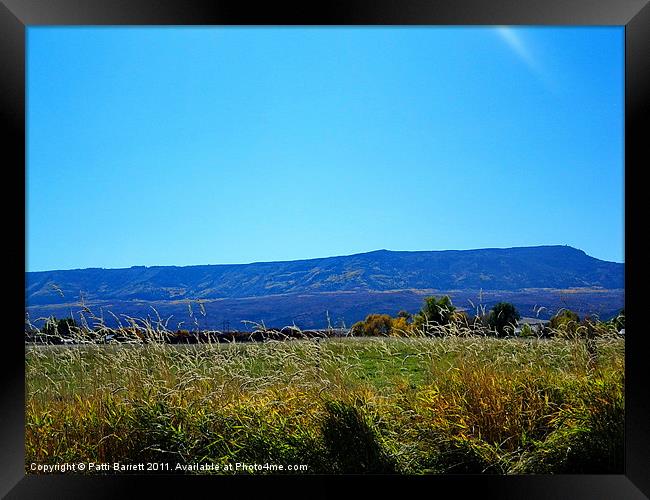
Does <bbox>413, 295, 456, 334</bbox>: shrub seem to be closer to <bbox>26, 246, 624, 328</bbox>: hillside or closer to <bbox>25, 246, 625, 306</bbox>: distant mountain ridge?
<bbox>26, 246, 624, 328</bbox>: hillside

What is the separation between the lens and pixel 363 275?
16.5 ft

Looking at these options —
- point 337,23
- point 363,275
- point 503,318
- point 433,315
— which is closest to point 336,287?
point 363,275

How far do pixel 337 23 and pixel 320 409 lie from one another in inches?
76.4

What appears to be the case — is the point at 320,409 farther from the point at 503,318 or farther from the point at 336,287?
the point at 336,287

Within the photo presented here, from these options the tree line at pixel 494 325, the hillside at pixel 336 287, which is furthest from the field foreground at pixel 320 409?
the hillside at pixel 336 287

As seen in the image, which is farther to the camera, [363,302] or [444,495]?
[363,302]

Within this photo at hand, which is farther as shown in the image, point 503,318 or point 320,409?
point 503,318

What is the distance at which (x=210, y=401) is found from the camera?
9.94ft

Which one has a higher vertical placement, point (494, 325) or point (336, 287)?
point (336, 287)

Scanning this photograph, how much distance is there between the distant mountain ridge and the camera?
416 centimetres

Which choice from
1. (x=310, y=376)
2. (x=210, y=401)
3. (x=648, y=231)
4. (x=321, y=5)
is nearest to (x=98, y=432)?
(x=210, y=401)

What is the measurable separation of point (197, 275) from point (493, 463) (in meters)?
2.77

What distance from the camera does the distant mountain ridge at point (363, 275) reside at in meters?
4.16

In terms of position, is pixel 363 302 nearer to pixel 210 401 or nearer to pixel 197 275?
pixel 197 275
